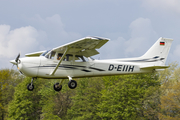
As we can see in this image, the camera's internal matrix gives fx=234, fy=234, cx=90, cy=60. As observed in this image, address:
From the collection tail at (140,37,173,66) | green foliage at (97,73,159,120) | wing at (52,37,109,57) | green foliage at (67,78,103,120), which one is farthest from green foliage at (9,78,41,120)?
wing at (52,37,109,57)

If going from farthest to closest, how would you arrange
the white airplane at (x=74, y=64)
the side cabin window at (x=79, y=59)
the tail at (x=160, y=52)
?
the tail at (x=160, y=52) < the side cabin window at (x=79, y=59) < the white airplane at (x=74, y=64)

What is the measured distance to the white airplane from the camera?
13109 millimetres

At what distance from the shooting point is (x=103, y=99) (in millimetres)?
42219

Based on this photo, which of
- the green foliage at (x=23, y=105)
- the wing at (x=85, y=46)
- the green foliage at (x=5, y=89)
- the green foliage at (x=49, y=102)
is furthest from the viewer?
the green foliage at (x=5, y=89)

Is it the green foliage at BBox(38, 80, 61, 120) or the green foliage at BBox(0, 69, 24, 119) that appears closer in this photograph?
the green foliage at BBox(38, 80, 61, 120)

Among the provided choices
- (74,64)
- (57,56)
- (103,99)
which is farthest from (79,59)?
(103,99)

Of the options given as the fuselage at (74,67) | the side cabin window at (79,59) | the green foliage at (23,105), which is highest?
the side cabin window at (79,59)

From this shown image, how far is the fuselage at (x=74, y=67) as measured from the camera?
13.3 m

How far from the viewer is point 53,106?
45.9 metres

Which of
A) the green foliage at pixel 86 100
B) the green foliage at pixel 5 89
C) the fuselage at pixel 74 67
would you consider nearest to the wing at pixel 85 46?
the fuselage at pixel 74 67

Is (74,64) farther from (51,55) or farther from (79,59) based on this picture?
(51,55)

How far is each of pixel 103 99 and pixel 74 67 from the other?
95.6 feet

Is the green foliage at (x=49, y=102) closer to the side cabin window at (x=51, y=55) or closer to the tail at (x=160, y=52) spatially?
the tail at (x=160, y=52)

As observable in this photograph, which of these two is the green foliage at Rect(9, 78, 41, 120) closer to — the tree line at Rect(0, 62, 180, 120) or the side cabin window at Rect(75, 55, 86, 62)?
the tree line at Rect(0, 62, 180, 120)
